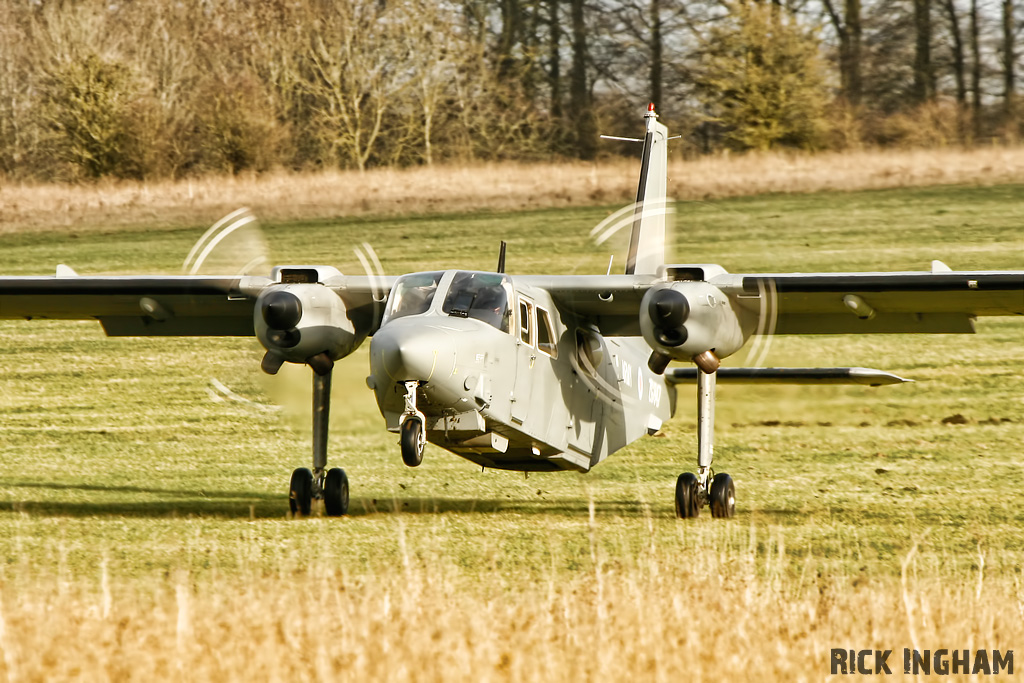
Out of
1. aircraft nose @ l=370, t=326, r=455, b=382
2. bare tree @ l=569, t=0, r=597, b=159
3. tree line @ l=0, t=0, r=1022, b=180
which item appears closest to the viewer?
aircraft nose @ l=370, t=326, r=455, b=382

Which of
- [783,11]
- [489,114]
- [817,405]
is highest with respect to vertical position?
[783,11]

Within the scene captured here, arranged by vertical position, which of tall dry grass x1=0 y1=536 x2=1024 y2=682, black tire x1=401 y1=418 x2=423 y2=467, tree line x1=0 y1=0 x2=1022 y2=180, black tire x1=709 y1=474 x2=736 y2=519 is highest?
tree line x1=0 y1=0 x2=1022 y2=180

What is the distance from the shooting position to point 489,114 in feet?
176

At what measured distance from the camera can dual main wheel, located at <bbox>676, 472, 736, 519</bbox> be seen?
45.9 feet

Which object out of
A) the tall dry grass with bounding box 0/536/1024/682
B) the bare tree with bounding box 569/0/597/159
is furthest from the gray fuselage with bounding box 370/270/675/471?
the bare tree with bounding box 569/0/597/159

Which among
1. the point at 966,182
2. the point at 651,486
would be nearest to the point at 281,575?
the point at 651,486

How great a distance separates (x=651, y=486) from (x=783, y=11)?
40011 millimetres

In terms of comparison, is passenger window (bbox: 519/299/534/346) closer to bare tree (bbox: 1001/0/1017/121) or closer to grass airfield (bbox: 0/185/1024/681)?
grass airfield (bbox: 0/185/1024/681)

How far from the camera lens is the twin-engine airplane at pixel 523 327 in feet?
41.3

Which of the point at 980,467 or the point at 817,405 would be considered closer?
the point at 817,405

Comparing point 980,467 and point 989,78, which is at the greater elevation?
point 989,78

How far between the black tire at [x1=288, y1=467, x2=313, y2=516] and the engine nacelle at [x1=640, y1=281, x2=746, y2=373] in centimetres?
381

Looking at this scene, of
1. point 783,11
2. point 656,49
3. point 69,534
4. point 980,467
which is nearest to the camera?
point 69,534

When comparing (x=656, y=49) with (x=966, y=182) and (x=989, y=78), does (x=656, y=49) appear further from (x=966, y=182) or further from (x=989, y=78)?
(x=966, y=182)
